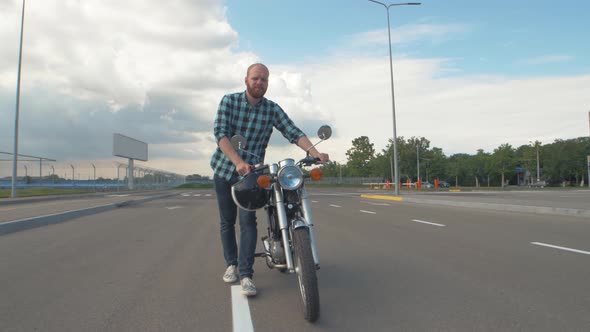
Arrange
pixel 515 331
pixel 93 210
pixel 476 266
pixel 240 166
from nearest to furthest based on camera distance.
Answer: pixel 515 331
pixel 240 166
pixel 476 266
pixel 93 210

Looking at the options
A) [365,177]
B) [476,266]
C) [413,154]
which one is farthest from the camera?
[413,154]

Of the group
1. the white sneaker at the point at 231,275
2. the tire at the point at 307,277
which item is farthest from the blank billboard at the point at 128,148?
the tire at the point at 307,277

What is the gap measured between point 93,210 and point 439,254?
37.3ft

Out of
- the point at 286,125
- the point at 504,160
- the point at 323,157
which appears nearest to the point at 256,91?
the point at 286,125

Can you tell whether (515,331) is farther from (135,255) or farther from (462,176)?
(462,176)

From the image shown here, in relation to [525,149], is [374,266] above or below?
below

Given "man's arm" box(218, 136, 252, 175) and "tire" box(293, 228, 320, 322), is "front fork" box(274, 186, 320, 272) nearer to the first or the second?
"tire" box(293, 228, 320, 322)

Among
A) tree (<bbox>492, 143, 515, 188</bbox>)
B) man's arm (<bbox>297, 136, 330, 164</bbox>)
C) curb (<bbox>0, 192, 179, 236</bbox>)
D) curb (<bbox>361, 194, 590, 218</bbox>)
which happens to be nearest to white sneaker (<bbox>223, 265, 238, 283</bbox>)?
man's arm (<bbox>297, 136, 330, 164</bbox>)

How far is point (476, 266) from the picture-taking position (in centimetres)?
470

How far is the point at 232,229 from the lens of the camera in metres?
4.10

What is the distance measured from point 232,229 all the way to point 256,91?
4.24ft

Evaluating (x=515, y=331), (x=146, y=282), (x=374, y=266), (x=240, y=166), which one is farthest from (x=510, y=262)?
(x=146, y=282)

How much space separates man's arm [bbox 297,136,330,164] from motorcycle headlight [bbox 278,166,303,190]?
48 centimetres

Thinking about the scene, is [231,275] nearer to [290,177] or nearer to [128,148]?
[290,177]
